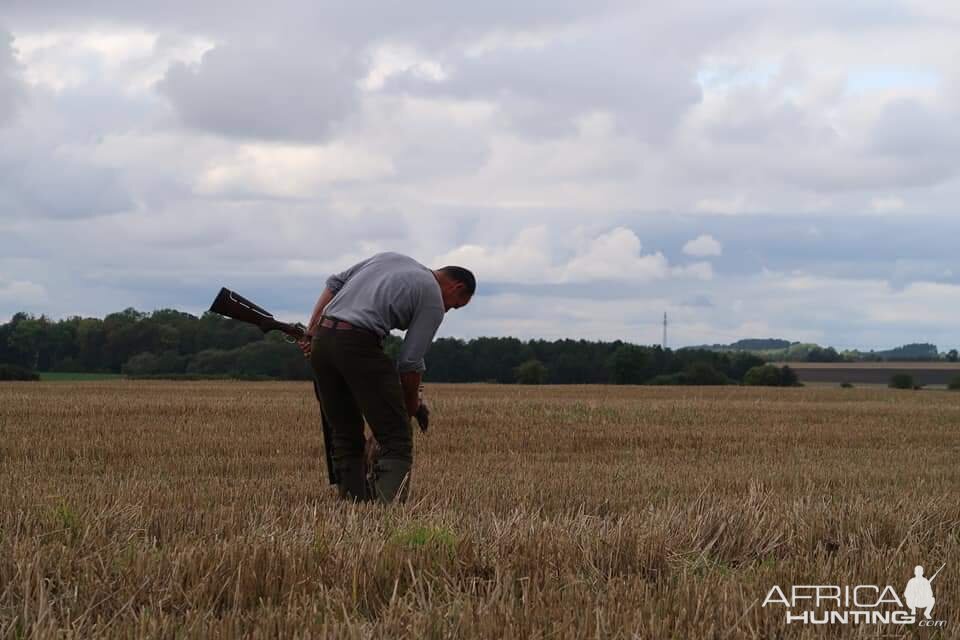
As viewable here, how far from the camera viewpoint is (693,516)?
645 cm

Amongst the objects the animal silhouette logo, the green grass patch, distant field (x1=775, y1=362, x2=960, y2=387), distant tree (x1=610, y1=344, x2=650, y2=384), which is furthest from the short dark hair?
distant tree (x1=610, y1=344, x2=650, y2=384)

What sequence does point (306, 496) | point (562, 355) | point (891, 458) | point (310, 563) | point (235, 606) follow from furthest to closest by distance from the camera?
point (562, 355)
point (891, 458)
point (306, 496)
point (310, 563)
point (235, 606)

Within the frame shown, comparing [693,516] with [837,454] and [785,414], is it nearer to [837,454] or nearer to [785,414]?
[837,454]

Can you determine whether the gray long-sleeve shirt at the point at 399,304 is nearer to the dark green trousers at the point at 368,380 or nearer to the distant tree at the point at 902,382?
the dark green trousers at the point at 368,380

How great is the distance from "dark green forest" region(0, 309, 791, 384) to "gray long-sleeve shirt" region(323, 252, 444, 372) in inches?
2128

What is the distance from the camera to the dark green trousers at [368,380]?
23.4ft

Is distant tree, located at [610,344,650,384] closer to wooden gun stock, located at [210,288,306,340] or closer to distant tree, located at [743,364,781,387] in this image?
distant tree, located at [743,364,781,387]

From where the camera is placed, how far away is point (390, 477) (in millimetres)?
7281

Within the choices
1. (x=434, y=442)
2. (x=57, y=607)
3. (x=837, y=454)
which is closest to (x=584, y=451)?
(x=434, y=442)

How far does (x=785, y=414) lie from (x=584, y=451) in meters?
8.96

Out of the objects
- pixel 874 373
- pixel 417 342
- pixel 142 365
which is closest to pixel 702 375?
pixel 874 373

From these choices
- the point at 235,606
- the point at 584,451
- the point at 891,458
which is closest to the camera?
the point at 235,606

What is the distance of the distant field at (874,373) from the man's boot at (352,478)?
68.1 metres

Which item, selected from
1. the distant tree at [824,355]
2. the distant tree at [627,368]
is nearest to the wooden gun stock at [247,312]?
the distant tree at [627,368]
